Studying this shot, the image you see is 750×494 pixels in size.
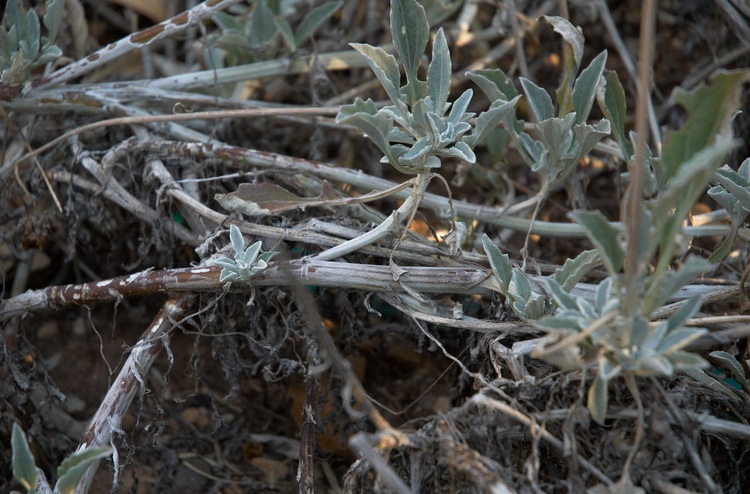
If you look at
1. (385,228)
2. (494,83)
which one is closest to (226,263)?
(385,228)

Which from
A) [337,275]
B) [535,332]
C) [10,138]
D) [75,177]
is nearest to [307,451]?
[337,275]

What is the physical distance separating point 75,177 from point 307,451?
895 millimetres

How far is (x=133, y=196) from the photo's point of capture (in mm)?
1646

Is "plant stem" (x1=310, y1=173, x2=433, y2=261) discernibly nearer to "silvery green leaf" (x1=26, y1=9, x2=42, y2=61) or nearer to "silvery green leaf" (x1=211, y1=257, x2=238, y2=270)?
"silvery green leaf" (x1=211, y1=257, x2=238, y2=270)

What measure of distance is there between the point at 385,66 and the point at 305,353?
0.77 m

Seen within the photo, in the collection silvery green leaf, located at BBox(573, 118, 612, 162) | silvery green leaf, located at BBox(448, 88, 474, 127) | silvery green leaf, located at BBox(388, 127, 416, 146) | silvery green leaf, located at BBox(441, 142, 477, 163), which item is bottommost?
silvery green leaf, located at BBox(573, 118, 612, 162)

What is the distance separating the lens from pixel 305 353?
1.71 metres

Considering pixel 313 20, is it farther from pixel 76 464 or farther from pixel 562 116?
pixel 76 464

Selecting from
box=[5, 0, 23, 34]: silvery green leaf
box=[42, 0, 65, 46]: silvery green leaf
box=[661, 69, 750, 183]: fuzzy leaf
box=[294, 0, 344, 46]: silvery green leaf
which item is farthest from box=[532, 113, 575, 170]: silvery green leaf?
box=[5, 0, 23, 34]: silvery green leaf

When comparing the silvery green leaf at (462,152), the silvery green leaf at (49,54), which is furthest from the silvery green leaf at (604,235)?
the silvery green leaf at (49,54)

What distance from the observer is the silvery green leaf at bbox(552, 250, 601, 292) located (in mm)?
1203

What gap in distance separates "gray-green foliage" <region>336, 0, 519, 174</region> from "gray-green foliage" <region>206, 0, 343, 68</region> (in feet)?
2.14

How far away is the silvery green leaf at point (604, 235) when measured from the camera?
3.13 ft

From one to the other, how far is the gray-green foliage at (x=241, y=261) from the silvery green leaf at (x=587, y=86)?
2.21 feet
